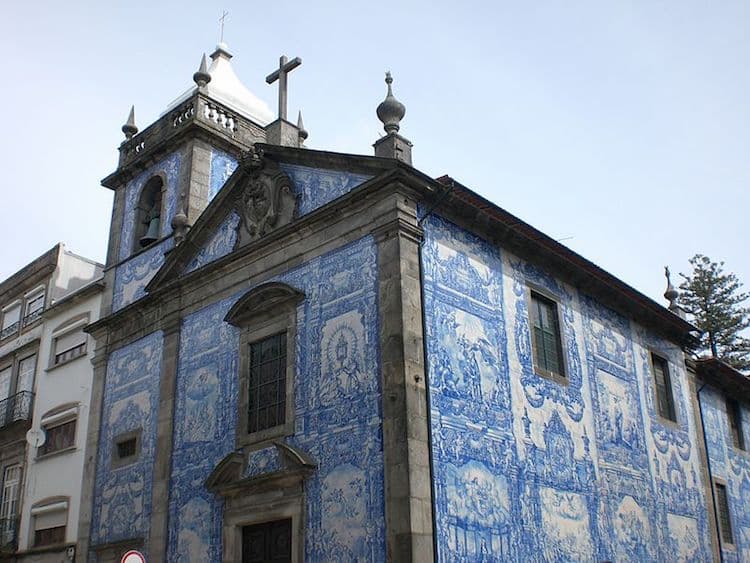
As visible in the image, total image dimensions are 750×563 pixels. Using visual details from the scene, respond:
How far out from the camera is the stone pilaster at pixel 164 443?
13984 mm

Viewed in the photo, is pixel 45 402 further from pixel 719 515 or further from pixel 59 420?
pixel 719 515

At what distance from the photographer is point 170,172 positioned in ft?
59.8

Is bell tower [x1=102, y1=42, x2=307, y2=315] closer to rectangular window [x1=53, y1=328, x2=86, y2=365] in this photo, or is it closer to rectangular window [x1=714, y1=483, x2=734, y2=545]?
rectangular window [x1=53, y1=328, x2=86, y2=365]

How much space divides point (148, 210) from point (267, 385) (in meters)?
7.33

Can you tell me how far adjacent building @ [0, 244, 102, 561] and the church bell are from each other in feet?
5.09

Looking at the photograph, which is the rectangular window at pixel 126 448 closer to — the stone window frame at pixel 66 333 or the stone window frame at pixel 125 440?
the stone window frame at pixel 125 440

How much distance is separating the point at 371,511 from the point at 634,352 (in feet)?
25.9

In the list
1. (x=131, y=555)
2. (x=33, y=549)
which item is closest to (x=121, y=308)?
(x=33, y=549)

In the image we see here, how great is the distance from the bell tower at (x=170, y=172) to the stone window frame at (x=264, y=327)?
3.46 meters

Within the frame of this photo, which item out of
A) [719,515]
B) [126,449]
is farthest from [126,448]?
[719,515]

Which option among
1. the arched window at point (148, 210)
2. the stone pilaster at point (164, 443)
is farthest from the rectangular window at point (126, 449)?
the arched window at point (148, 210)

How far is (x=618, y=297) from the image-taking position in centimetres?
1634

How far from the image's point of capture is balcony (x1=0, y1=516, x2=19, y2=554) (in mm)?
18231

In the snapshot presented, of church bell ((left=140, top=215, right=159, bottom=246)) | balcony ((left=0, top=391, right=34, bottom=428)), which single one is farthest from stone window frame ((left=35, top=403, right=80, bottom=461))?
church bell ((left=140, top=215, right=159, bottom=246))
